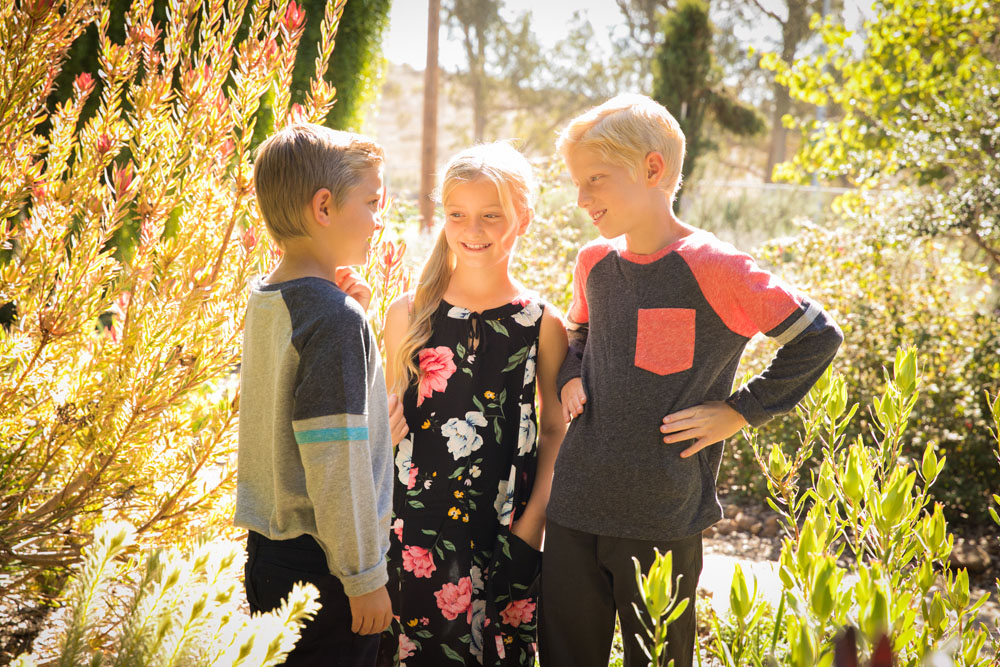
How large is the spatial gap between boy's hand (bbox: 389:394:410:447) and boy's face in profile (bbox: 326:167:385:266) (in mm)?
584

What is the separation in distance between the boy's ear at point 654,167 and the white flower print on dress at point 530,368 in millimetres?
579

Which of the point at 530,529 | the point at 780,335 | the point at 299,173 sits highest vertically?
the point at 299,173

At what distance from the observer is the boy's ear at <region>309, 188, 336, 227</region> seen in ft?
5.17

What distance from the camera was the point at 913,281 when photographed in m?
5.70

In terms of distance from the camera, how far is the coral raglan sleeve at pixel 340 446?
1420mm

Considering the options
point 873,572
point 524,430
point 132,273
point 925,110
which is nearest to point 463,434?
point 524,430

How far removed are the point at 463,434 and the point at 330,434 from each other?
74 centimetres

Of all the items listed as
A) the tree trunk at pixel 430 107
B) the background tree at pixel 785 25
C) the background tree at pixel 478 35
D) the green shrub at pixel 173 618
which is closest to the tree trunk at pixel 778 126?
the background tree at pixel 785 25

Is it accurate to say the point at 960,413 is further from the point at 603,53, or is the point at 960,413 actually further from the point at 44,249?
the point at 603,53

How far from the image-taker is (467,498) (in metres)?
2.10

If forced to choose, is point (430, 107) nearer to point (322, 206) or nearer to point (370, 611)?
point (322, 206)

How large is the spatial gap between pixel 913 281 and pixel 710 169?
2857 centimetres

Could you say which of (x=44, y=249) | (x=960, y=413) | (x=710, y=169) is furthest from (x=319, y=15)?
(x=710, y=169)

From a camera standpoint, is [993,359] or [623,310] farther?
[993,359]
